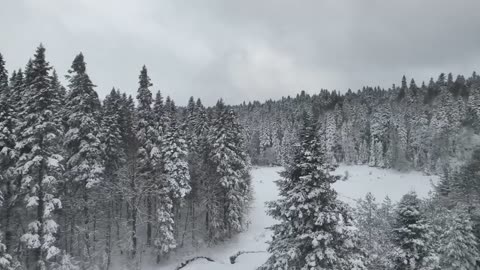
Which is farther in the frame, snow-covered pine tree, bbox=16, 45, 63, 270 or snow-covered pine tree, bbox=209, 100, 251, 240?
snow-covered pine tree, bbox=209, 100, 251, 240

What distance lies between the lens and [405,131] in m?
95.6

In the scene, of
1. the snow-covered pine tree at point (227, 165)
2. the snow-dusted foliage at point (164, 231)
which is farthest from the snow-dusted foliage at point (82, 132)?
the snow-covered pine tree at point (227, 165)

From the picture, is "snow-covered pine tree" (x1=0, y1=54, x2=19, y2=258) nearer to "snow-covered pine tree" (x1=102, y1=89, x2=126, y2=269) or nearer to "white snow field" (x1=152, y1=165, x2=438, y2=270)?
"snow-covered pine tree" (x1=102, y1=89, x2=126, y2=269)

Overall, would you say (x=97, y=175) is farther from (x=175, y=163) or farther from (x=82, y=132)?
(x=175, y=163)

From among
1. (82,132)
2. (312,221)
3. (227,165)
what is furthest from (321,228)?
(227,165)

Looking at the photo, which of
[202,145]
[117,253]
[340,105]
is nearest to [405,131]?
[340,105]

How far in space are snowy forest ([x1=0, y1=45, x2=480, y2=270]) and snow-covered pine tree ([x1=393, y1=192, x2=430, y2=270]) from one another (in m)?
0.07

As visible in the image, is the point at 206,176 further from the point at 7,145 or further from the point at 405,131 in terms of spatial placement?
the point at 405,131

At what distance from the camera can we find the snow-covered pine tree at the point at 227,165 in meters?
41.8

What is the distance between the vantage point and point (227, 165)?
4191 centimetres

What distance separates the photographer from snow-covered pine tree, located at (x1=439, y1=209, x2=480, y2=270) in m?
27.7

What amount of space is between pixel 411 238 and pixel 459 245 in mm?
10283

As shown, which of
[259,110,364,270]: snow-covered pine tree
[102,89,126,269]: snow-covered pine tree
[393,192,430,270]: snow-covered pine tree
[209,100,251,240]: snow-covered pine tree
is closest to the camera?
[259,110,364,270]: snow-covered pine tree

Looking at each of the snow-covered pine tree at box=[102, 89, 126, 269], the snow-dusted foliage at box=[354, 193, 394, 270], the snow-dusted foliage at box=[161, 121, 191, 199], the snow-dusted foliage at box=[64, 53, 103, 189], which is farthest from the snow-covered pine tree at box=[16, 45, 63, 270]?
the snow-dusted foliage at box=[354, 193, 394, 270]
